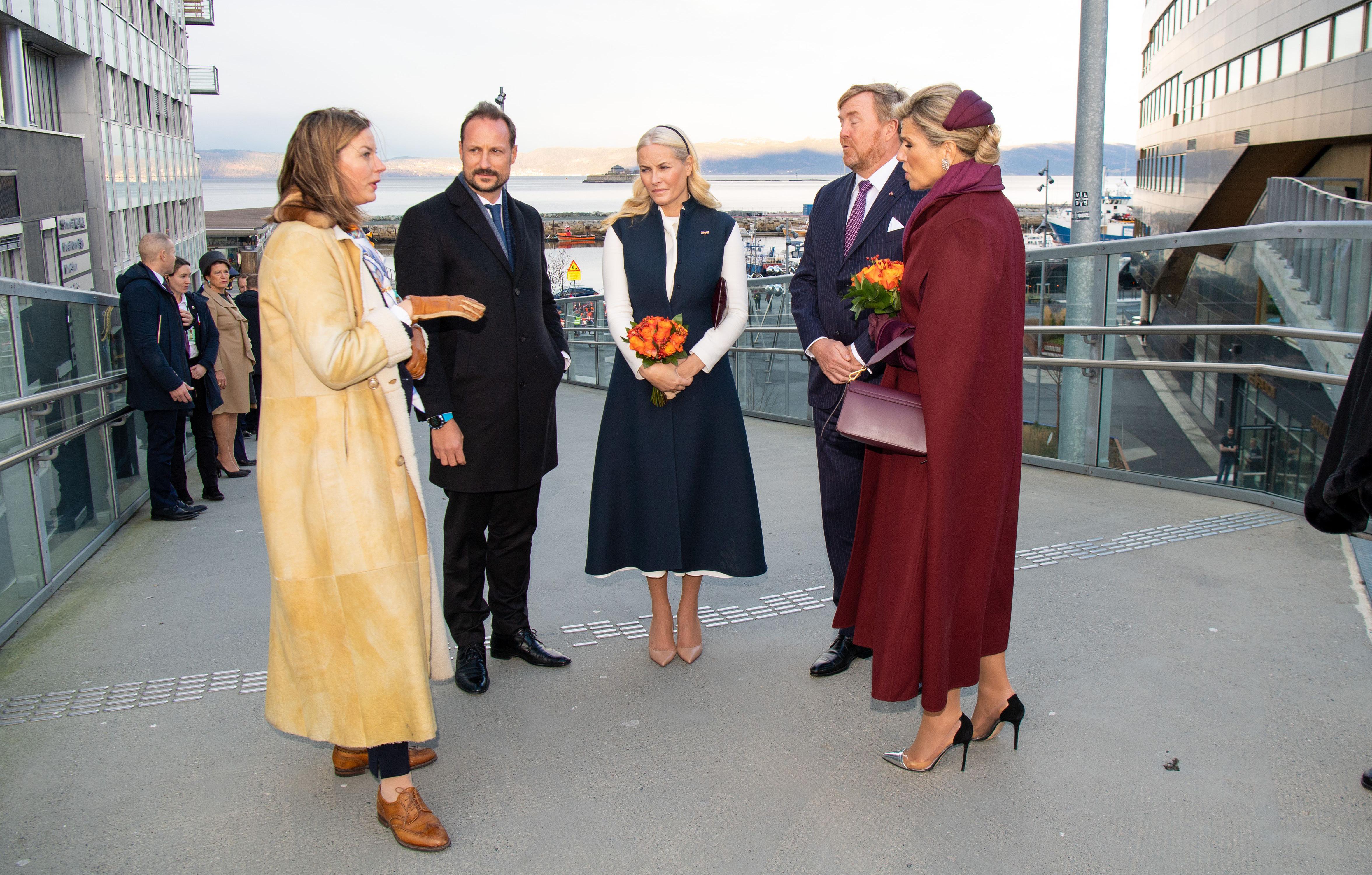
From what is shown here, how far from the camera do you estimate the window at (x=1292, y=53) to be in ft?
88.7

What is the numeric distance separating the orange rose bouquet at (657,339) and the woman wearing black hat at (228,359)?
4.79 metres

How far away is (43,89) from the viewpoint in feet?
89.2

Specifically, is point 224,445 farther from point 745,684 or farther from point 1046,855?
point 1046,855

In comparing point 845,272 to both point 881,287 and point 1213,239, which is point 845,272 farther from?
point 1213,239

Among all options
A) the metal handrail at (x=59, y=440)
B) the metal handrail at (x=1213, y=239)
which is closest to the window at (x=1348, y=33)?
the metal handrail at (x=1213, y=239)

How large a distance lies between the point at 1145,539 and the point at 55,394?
5.15 m

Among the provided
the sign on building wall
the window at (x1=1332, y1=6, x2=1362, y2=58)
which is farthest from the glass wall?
the window at (x1=1332, y1=6, x2=1362, y2=58)

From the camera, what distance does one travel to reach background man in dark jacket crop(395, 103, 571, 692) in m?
3.09

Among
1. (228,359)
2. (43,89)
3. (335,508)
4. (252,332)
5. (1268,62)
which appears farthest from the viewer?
(1268,62)

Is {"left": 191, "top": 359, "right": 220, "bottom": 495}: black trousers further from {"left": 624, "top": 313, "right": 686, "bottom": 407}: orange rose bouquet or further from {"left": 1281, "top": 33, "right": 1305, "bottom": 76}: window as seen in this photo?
{"left": 1281, "top": 33, "right": 1305, "bottom": 76}: window

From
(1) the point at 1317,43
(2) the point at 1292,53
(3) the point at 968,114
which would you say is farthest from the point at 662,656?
(2) the point at 1292,53

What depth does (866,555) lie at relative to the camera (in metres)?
2.83

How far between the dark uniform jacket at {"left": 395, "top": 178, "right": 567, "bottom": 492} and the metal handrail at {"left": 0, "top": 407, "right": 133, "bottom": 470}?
1961mm

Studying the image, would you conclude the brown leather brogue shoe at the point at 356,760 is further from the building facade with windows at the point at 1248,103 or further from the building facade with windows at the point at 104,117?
the building facade with windows at the point at 1248,103
